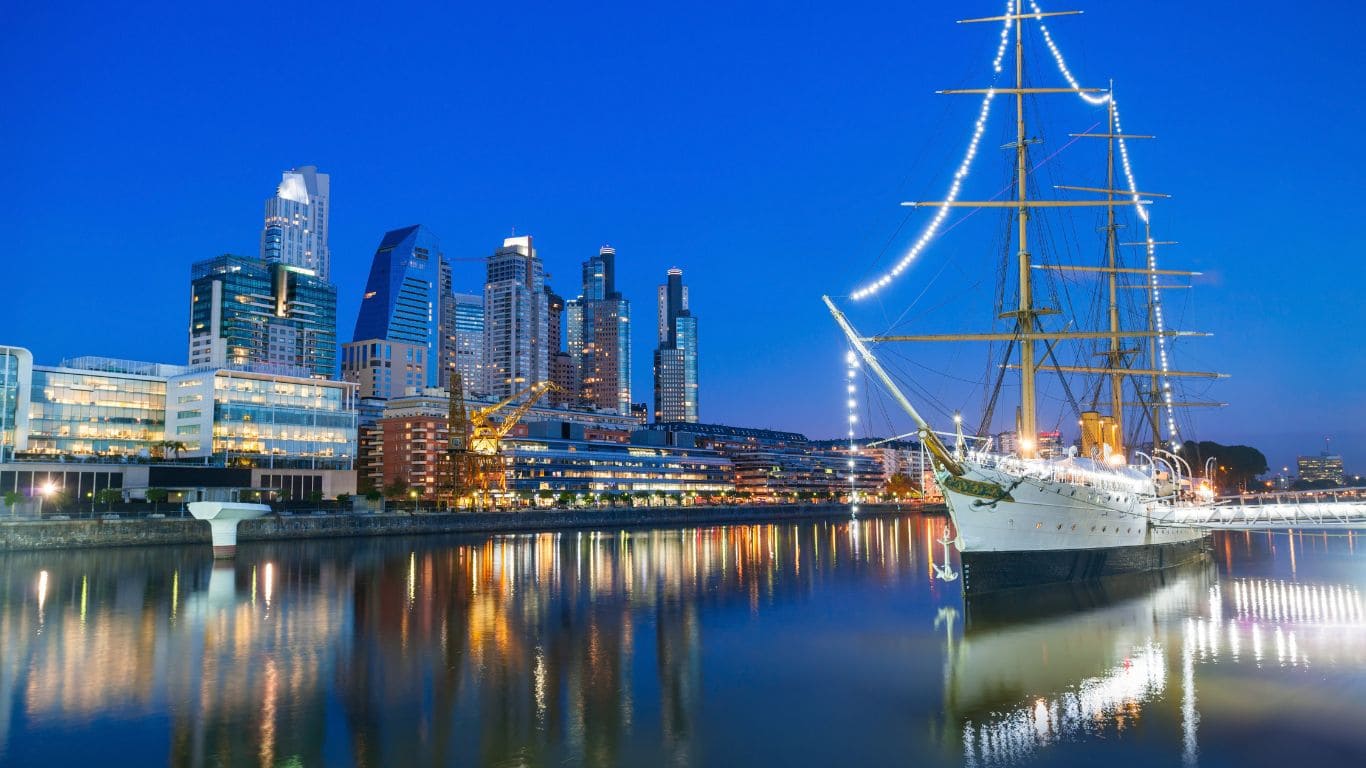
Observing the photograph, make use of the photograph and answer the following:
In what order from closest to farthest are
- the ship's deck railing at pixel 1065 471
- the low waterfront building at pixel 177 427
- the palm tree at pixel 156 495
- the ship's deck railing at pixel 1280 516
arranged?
the ship's deck railing at pixel 1280 516
the ship's deck railing at pixel 1065 471
the palm tree at pixel 156 495
the low waterfront building at pixel 177 427

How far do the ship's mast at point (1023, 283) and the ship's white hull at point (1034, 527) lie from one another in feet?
15.8

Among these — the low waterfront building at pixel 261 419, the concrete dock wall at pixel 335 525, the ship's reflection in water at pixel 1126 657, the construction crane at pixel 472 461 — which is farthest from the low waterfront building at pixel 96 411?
the ship's reflection in water at pixel 1126 657

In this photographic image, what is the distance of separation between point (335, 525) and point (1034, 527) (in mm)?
67050

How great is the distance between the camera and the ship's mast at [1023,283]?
4812 cm

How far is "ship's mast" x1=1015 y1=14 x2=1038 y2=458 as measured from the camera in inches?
1895

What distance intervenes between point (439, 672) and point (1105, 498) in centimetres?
3259

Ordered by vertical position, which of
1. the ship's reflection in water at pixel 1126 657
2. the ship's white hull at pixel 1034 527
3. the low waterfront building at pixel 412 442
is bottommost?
the ship's reflection in water at pixel 1126 657

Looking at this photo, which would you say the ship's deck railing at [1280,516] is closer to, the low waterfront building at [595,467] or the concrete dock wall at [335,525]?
the concrete dock wall at [335,525]

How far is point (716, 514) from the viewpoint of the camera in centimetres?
14788

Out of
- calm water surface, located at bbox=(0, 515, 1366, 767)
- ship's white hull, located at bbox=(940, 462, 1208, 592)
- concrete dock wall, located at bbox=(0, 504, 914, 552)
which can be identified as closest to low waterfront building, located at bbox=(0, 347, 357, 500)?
concrete dock wall, located at bbox=(0, 504, 914, 552)

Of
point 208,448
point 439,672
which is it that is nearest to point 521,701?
point 439,672

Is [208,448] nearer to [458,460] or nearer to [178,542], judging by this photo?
[458,460]

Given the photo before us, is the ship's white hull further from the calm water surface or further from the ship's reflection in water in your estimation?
the calm water surface

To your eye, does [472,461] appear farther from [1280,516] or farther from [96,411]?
[1280,516]
